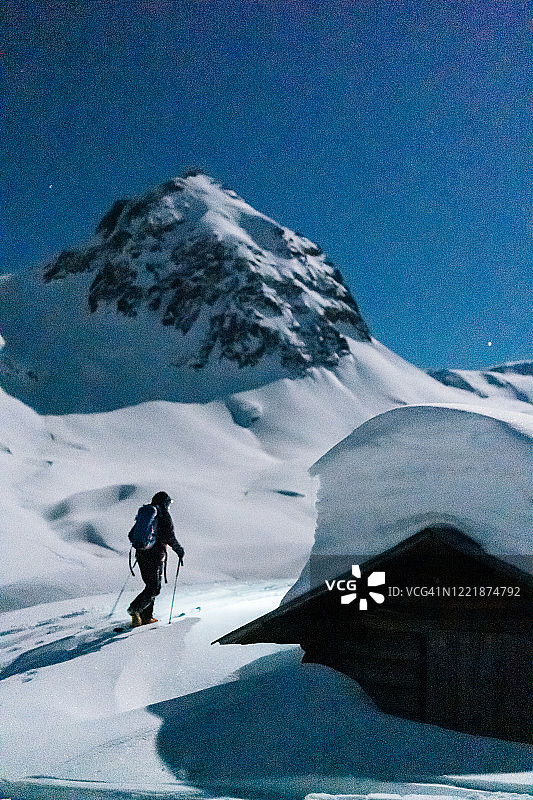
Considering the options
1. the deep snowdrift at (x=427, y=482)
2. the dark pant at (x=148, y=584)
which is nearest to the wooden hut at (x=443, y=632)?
the deep snowdrift at (x=427, y=482)

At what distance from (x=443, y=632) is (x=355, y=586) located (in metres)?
0.61

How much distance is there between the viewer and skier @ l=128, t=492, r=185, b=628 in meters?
6.27

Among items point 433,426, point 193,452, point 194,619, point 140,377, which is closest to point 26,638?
point 194,619

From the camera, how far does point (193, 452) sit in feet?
106

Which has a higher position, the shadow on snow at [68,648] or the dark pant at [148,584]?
the dark pant at [148,584]

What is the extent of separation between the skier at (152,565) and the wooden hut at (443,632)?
2.96 m

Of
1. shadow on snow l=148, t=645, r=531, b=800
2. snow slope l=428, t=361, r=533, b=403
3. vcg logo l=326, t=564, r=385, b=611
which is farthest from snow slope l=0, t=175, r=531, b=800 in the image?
snow slope l=428, t=361, r=533, b=403

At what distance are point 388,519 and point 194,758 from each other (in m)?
1.86

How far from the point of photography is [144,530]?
615 cm

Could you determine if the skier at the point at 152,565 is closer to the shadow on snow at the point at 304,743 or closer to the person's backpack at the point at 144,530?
the person's backpack at the point at 144,530

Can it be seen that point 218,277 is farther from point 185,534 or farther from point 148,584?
point 148,584

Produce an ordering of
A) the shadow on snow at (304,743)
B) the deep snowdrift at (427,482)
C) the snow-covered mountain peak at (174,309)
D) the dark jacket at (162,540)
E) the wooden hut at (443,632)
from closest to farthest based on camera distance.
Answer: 1. the shadow on snow at (304,743)
2. the wooden hut at (443,632)
3. the deep snowdrift at (427,482)
4. the dark jacket at (162,540)
5. the snow-covered mountain peak at (174,309)

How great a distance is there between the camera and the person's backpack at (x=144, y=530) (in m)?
6.14

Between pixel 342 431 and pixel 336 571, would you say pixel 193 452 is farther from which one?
pixel 336 571
